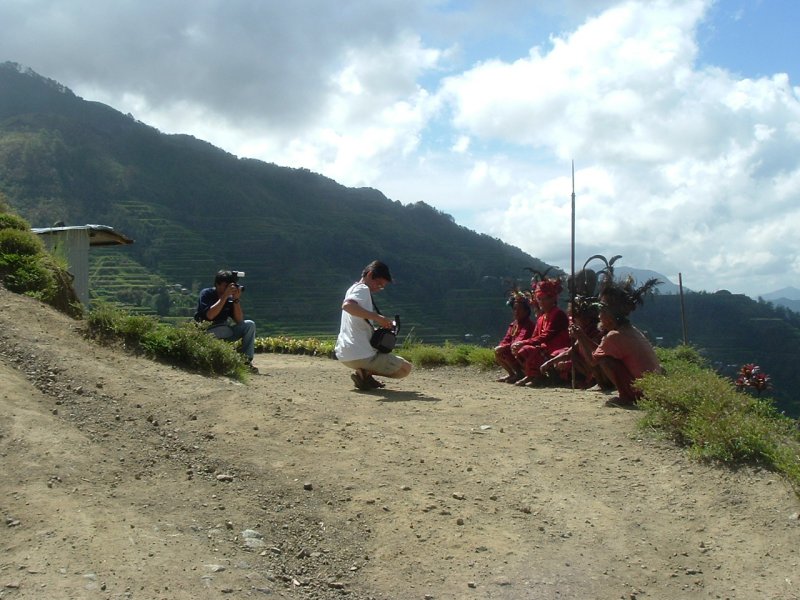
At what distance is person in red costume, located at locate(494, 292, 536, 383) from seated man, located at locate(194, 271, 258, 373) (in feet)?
10.8

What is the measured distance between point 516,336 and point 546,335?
2.50 ft

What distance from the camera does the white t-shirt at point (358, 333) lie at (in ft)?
27.5

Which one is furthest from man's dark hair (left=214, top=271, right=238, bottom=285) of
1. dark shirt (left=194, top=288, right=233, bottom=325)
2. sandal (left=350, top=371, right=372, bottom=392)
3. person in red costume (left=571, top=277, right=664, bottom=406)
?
person in red costume (left=571, top=277, right=664, bottom=406)

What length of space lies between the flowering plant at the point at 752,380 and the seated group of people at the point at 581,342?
1.54m

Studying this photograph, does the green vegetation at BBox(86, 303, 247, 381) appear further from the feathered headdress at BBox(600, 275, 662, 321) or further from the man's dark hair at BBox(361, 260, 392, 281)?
the feathered headdress at BBox(600, 275, 662, 321)

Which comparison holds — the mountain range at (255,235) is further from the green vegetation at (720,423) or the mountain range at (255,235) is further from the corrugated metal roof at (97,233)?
the green vegetation at (720,423)

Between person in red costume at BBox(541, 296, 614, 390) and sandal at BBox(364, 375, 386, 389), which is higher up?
person in red costume at BBox(541, 296, 614, 390)

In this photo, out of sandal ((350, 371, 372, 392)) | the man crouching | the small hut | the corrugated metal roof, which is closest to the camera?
the man crouching

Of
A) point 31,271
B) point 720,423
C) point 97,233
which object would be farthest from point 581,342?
point 97,233

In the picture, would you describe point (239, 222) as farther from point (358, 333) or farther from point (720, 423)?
point (720, 423)

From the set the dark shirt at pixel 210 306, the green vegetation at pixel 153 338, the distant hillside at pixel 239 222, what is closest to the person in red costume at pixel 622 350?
the green vegetation at pixel 153 338

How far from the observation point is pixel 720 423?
579cm

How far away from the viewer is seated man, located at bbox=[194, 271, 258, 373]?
948 centimetres

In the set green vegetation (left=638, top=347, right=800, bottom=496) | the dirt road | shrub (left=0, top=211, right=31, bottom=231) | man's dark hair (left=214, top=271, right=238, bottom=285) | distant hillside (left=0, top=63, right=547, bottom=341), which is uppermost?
distant hillside (left=0, top=63, right=547, bottom=341)
